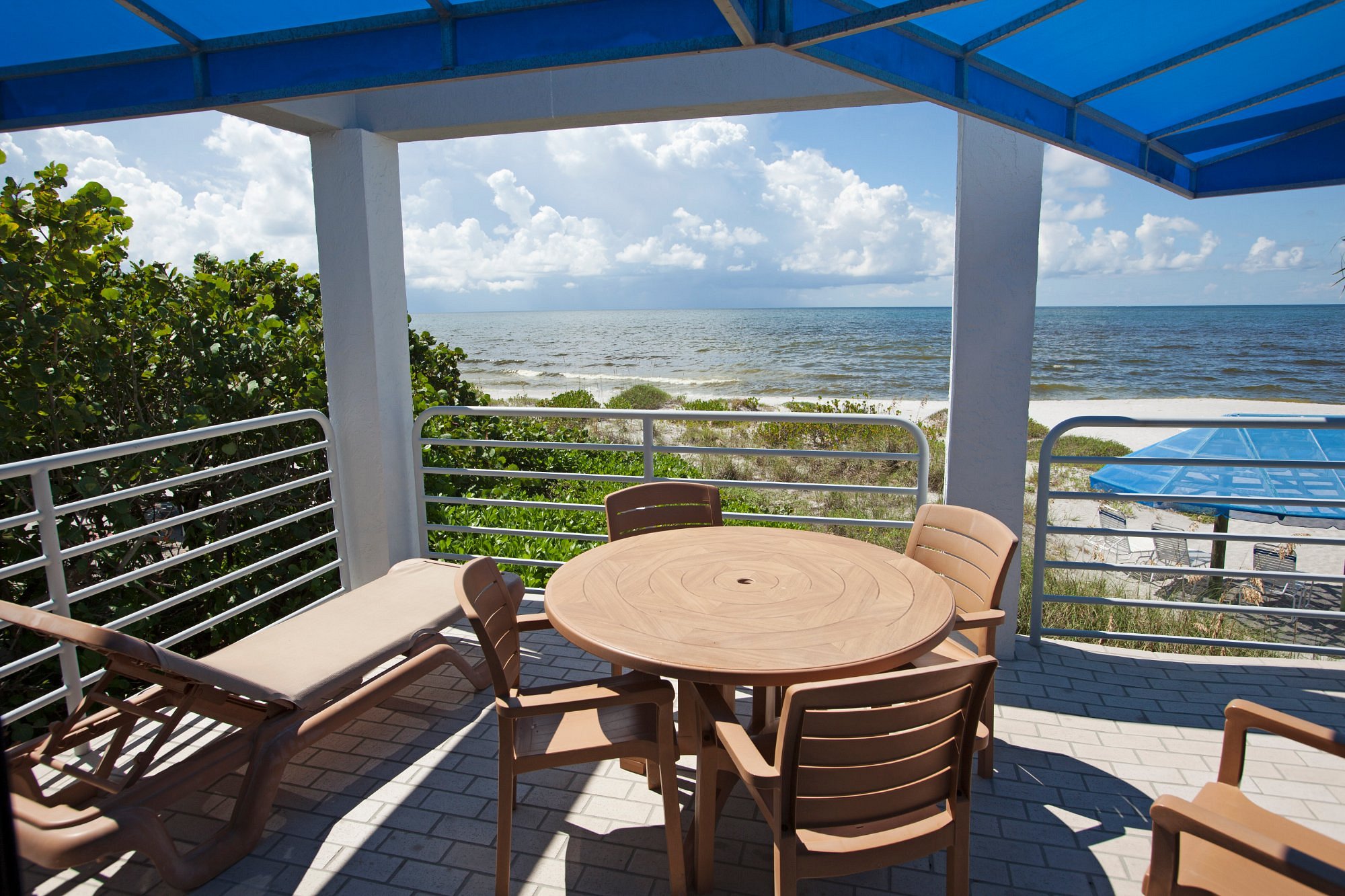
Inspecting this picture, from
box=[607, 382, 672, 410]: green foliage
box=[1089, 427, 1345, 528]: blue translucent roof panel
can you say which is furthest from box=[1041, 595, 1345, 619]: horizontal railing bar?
box=[607, 382, 672, 410]: green foliage

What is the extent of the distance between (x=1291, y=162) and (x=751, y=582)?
346 cm

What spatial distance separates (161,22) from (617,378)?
3426cm

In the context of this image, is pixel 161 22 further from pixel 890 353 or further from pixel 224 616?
pixel 890 353

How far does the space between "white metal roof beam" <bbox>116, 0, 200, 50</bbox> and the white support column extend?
1.60 metres

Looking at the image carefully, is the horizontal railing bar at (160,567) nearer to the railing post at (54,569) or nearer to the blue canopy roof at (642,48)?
the railing post at (54,569)

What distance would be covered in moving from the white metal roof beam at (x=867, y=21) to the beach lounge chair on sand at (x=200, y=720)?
6.83ft

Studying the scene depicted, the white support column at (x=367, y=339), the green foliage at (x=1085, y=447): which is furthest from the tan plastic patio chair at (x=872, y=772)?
the green foliage at (x=1085, y=447)

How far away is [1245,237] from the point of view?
Result: 36.5 m

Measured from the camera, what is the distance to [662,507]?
347 centimetres

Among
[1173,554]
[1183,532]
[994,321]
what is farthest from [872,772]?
[1173,554]

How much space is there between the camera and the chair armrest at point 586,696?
6.79 feet

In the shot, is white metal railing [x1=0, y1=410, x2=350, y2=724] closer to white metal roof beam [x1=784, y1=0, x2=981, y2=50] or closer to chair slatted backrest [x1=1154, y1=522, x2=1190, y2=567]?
white metal roof beam [x1=784, y1=0, x2=981, y2=50]

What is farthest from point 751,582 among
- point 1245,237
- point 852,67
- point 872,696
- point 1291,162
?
point 1245,237

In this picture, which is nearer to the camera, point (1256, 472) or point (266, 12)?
point (266, 12)
